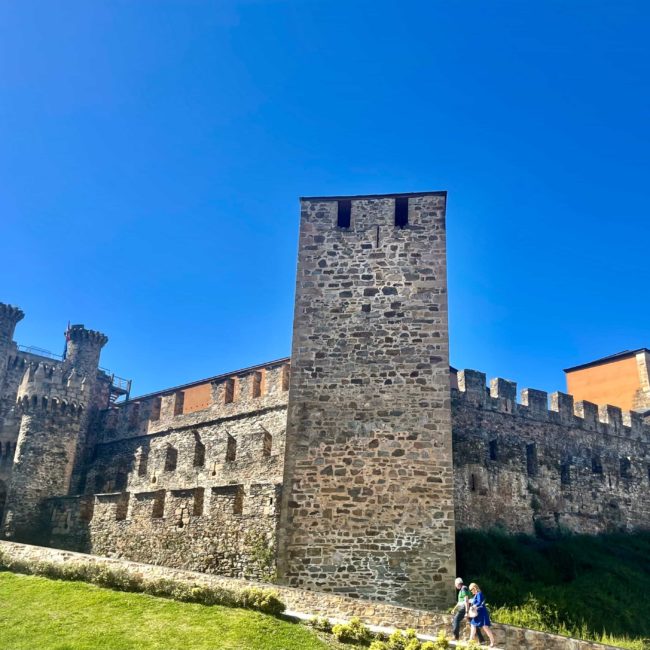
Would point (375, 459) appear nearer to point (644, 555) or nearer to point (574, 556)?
point (574, 556)

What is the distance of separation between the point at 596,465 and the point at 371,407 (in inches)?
567

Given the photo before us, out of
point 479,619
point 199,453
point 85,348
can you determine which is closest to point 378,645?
point 479,619

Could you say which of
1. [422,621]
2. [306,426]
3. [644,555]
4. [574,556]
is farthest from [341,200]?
[644,555]

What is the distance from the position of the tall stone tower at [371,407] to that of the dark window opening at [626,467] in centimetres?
1490

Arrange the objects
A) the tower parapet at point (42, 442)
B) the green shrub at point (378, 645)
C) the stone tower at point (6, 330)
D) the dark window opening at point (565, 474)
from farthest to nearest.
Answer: the stone tower at point (6, 330), the tower parapet at point (42, 442), the dark window opening at point (565, 474), the green shrub at point (378, 645)

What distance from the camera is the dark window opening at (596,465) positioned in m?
26.1

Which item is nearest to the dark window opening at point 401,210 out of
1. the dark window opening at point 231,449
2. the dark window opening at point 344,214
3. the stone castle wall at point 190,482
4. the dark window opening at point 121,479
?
the dark window opening at point 344,214

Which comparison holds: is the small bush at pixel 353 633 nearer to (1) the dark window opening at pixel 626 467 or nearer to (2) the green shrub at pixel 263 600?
(2) the green shrub at pixel 263 600

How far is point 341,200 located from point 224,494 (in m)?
7.98

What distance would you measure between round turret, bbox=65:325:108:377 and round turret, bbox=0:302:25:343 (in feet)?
9.81

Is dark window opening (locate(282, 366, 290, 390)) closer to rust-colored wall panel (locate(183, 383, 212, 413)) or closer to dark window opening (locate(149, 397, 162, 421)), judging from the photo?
rust-colored wall panel (locate(183, 383, 212, 413))

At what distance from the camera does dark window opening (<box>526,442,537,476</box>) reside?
24.2m

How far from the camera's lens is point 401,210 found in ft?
55.2

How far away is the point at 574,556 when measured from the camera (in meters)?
21.2
